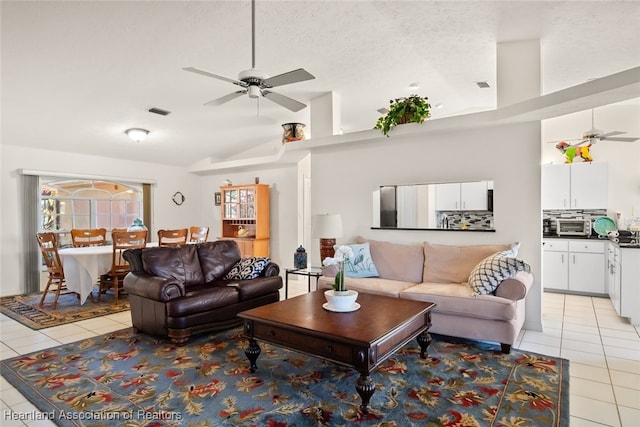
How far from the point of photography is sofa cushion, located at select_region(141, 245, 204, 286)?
3.84 meters

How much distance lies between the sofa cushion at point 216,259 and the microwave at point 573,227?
504 centimetres

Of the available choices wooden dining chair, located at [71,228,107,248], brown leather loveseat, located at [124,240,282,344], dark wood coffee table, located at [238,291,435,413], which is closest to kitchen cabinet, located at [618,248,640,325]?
dark wood coffee table, located at [238,291,435,413]

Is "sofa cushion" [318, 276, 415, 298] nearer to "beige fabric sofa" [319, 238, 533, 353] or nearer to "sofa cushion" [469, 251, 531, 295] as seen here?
"beige fabric sofa" [319, 238, 533, 353]

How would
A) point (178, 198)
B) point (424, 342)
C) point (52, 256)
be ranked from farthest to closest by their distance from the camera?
point (178, 198) → point (52, 256) → point (424, 342)

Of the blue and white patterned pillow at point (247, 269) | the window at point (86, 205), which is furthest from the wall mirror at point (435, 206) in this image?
the window at point (86, 205)

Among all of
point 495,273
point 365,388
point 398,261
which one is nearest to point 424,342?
A: point 495,273

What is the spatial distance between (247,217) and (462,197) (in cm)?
411

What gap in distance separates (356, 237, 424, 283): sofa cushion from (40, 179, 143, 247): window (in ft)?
17.8

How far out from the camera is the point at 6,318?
14.2 ft

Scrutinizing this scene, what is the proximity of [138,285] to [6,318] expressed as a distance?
6.89 ft

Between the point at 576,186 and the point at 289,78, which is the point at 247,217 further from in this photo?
the point at 576,186

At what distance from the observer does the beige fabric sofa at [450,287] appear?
3.14 metres

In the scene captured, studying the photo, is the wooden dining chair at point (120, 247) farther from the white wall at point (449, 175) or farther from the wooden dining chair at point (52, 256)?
the white wall at point (449, 175)

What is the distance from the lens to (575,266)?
5.33 m
